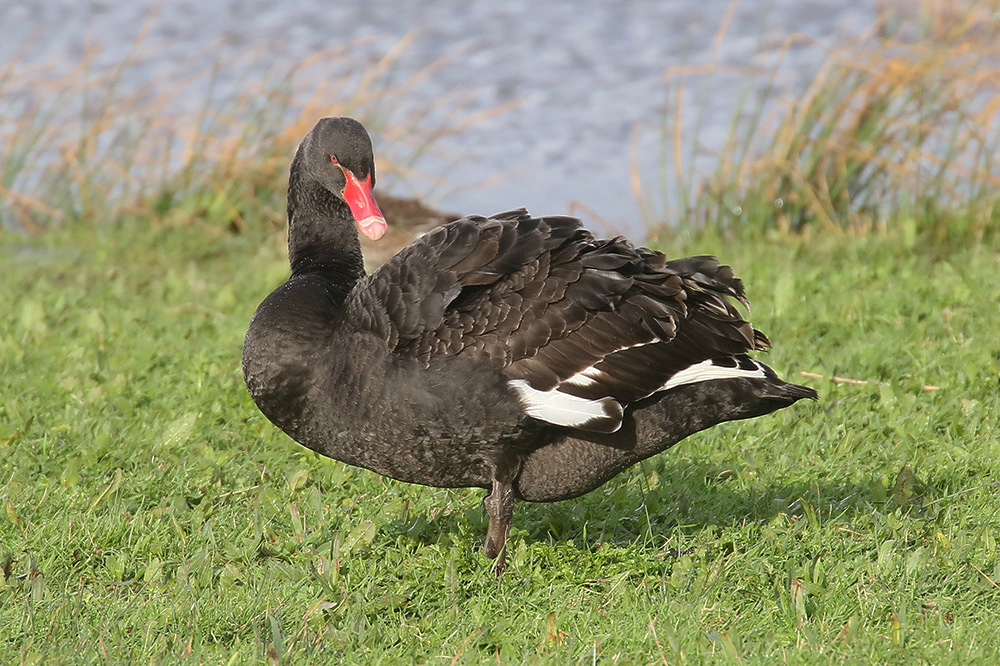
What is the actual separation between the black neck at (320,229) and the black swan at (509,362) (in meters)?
0.46

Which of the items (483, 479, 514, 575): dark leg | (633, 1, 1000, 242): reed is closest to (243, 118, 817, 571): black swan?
(483, 479, 514, 575): dark leg

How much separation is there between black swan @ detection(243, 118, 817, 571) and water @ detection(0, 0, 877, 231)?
19.1 ft

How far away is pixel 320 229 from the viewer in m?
4.40

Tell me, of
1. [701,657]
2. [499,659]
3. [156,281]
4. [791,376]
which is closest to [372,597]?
[499,659]

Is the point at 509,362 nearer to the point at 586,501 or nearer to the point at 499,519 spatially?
the point at 499,519

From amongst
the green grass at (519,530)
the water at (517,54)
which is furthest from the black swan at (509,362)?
the water at (517,54)

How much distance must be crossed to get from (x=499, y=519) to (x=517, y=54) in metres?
9.65

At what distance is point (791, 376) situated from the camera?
5.48 meters

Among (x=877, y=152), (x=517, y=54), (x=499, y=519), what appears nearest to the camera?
(x=499, y=519)

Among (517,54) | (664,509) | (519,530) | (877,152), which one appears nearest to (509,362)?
(519,530)

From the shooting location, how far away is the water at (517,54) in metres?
10.7

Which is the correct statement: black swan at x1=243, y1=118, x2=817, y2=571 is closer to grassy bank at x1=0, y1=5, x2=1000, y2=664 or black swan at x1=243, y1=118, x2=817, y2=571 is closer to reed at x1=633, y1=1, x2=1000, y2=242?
grassy bank at x1=0, y1=5, x2=1000, y2=664

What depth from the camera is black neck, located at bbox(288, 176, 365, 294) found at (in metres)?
4.36

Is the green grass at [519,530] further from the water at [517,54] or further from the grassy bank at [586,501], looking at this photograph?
the water at [517,54]
